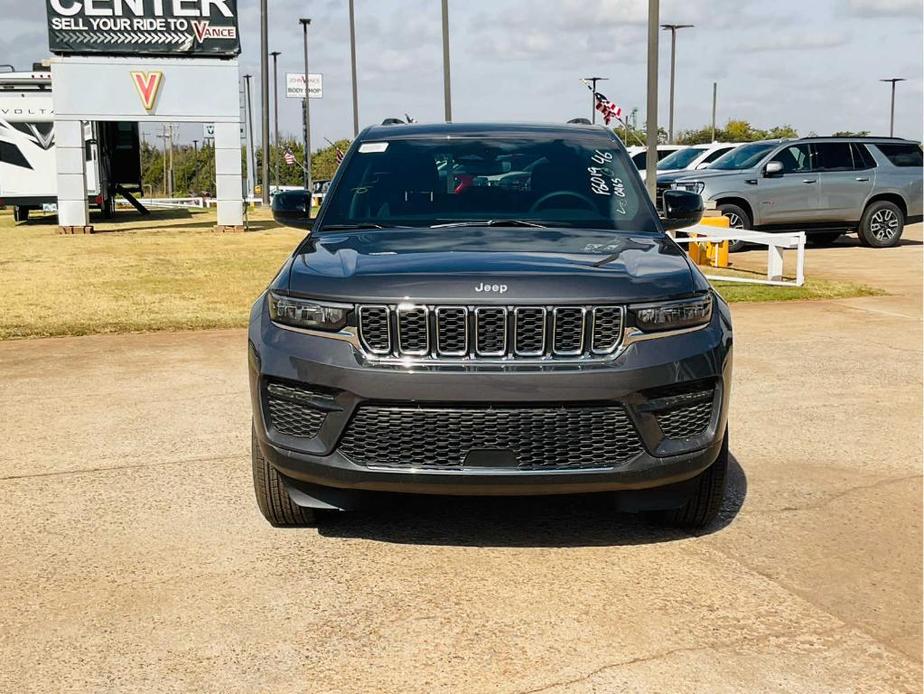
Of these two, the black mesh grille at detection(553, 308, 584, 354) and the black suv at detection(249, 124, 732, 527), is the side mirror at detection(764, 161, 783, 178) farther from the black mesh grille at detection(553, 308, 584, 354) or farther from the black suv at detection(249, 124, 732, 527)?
the black mesh grille at detection(553, 308, 584, 354)

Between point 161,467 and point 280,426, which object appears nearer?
point 280,426

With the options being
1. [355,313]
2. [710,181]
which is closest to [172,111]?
[710,181]

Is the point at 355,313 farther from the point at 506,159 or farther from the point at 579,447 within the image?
the point at 506,159

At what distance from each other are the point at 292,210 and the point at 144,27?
2325 cm

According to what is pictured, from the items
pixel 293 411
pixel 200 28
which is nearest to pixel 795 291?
pixel 293 411

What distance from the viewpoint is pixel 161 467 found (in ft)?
18.9

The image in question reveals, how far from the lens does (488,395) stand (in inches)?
153

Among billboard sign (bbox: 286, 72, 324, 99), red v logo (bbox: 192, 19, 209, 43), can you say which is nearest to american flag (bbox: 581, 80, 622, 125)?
red v logo (bbox: 192, 19, 209, 43)

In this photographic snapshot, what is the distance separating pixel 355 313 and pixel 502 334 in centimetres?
54

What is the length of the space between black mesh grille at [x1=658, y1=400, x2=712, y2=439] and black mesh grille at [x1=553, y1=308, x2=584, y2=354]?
1.36ft

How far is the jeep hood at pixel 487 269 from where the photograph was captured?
3982 mm

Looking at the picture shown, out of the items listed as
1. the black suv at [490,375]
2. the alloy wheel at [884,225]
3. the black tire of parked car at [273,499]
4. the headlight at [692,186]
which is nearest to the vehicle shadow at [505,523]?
the black tire of parked car at [273,499]

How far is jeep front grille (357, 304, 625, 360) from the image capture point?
3.96 metres

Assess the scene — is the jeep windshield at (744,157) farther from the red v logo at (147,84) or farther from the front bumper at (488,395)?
the front bumper at (488,395)
